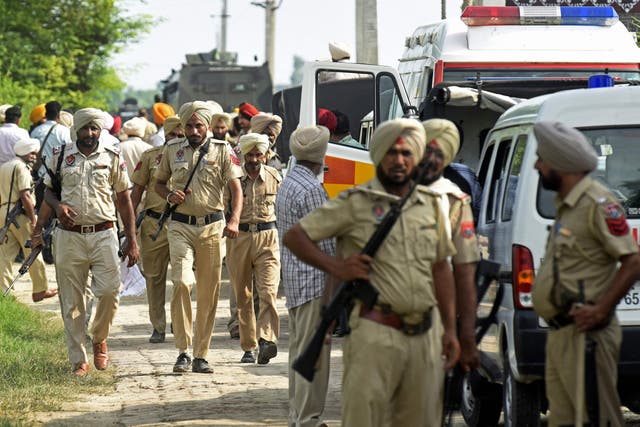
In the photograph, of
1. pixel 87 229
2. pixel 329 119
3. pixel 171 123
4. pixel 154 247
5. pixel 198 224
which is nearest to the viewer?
pixel 87 229

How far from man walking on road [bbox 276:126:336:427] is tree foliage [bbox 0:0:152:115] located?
24.1 m

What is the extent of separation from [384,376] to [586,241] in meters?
1.04

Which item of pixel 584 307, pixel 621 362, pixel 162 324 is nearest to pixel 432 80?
pixel 162 324

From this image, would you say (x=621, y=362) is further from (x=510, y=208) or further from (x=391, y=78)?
(x=391, y=78)

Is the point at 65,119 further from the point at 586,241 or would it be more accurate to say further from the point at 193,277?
the point at 586,241

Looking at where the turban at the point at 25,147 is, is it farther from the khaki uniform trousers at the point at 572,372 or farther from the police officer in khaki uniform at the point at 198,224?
the khaki uniform trousers at the point at 572,372

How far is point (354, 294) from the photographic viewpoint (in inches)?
249

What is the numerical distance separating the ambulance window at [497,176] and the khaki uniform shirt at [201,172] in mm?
3008

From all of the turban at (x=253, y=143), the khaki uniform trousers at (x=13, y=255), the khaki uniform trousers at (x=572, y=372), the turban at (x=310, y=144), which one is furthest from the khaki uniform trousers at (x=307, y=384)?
the khaki uniform trousers at (x=13, y=255)

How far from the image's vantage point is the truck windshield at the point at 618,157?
26.5 feet

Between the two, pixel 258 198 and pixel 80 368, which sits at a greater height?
pixel 258 198

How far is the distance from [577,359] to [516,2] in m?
13.0

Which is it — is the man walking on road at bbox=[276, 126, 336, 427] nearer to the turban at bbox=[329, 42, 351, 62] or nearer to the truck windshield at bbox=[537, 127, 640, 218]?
the truck windshield at bbox=[537, 127, 640, 218]

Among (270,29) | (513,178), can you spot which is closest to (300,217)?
(513,178)
